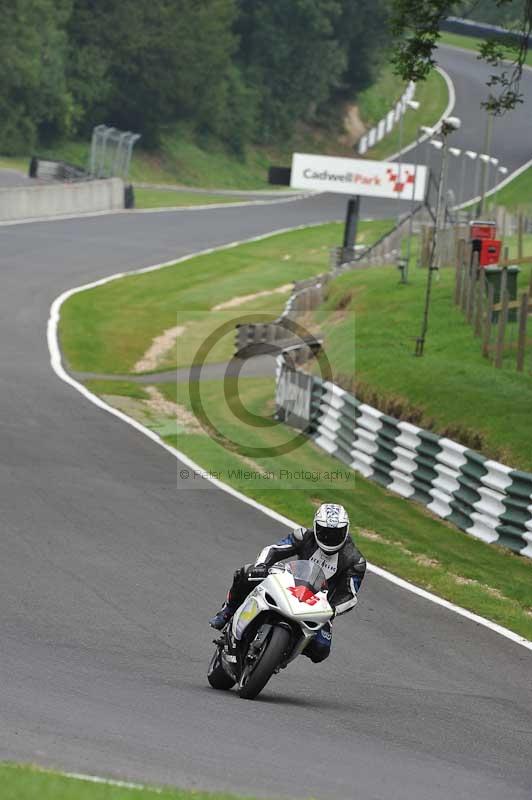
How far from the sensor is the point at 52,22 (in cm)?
8250

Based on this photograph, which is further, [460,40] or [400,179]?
[460,40]

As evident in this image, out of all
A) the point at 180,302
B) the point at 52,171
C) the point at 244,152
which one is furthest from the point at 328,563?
the point at 244,152

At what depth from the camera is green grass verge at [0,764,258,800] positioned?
6586mm

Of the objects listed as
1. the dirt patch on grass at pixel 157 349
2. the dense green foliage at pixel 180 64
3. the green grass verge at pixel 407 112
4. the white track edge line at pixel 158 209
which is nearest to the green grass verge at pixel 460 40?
the green grass verge at pixel 407 112

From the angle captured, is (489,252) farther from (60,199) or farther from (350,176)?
(60,199)

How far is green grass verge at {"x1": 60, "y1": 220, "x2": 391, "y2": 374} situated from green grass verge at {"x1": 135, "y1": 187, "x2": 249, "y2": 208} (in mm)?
8690

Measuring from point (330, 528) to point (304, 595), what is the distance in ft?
2.15

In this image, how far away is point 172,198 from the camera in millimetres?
70250

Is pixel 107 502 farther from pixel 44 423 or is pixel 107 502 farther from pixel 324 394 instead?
pixel 324 394

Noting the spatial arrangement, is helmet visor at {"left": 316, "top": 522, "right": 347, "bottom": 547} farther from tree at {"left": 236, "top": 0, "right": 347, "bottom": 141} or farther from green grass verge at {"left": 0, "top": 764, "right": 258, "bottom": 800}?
tree at {"left": 236, "top": 0, "right": 347, "bottom": 141}

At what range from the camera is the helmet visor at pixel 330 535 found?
34.1 ft

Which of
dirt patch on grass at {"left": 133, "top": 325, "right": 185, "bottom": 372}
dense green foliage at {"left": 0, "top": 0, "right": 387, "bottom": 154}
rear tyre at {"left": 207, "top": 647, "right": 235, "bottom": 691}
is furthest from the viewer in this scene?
dense green foliage at {"left": 0, "top": 0, "right": 387, "bottom": 154}

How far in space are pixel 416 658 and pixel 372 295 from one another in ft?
85.6

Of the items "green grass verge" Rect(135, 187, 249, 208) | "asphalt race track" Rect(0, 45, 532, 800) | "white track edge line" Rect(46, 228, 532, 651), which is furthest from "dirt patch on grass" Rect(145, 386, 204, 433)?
"green grass verge" Rect(135, 187, 249, 208)
